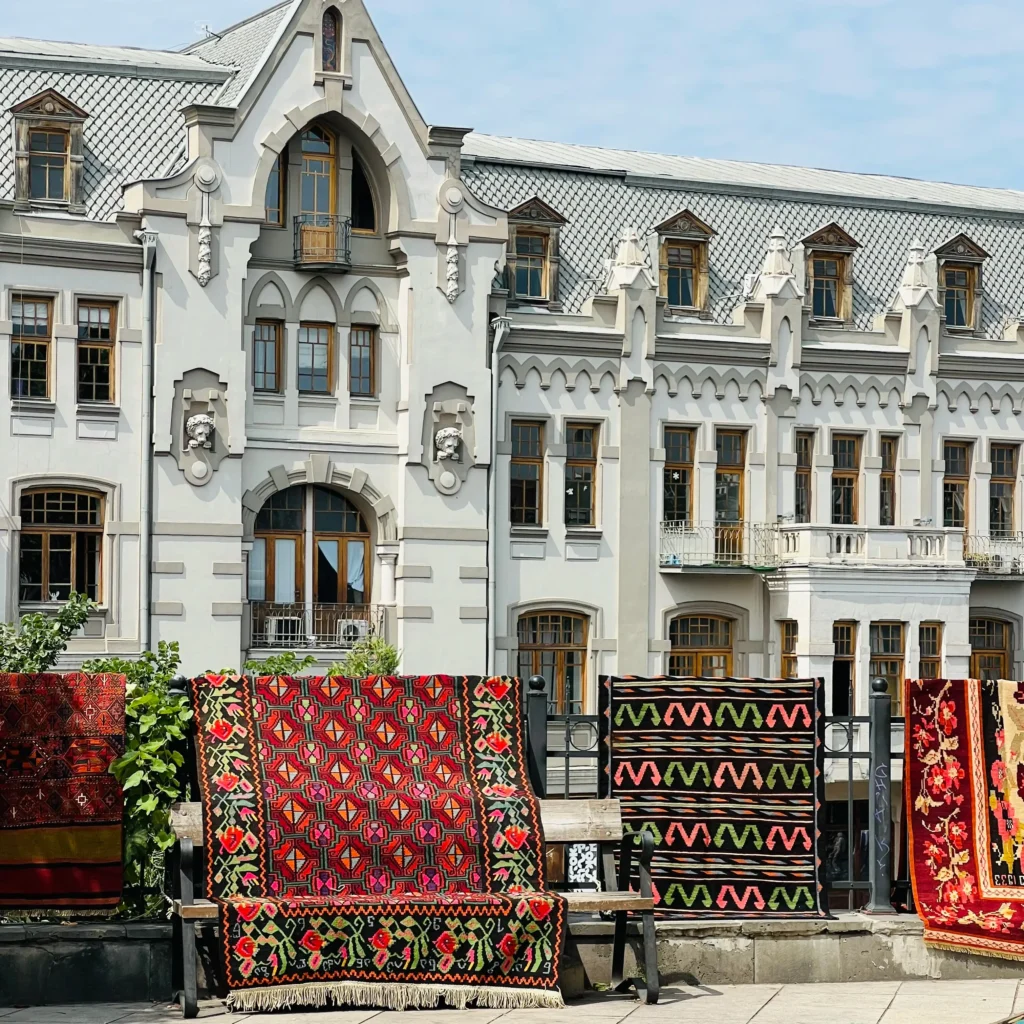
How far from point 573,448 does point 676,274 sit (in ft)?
13.9

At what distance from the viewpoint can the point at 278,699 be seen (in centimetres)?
1260

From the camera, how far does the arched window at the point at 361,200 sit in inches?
1417

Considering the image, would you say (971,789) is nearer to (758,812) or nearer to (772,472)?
(758,812)

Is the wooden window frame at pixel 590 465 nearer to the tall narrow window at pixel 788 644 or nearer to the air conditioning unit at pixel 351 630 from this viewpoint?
the tall narrow window at pixel 788 644

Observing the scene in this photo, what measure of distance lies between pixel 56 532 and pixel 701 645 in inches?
475

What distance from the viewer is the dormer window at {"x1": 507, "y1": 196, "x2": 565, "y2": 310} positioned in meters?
37.7

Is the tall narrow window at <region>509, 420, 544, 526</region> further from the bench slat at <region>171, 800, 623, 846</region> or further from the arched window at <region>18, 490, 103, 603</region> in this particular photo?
the bench slat at <region>171, 800, 623, 846</region>

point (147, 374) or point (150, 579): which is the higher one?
point (147, 374)

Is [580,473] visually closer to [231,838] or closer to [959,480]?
[959,480]

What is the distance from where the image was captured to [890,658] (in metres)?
38.7

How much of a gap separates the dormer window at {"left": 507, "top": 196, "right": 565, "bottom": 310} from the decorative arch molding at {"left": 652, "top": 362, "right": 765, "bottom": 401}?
2366mm

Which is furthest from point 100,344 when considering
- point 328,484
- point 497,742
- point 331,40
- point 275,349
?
point 497,742

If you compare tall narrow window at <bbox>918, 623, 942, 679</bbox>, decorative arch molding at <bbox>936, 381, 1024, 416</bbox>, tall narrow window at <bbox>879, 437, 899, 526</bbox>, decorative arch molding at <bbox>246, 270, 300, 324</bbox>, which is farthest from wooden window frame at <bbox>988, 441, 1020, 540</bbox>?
decorative arch molding at <bbox>246, 270, 300, 324</bbox>

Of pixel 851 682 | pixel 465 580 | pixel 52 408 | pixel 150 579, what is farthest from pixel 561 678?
pixel 52 408
